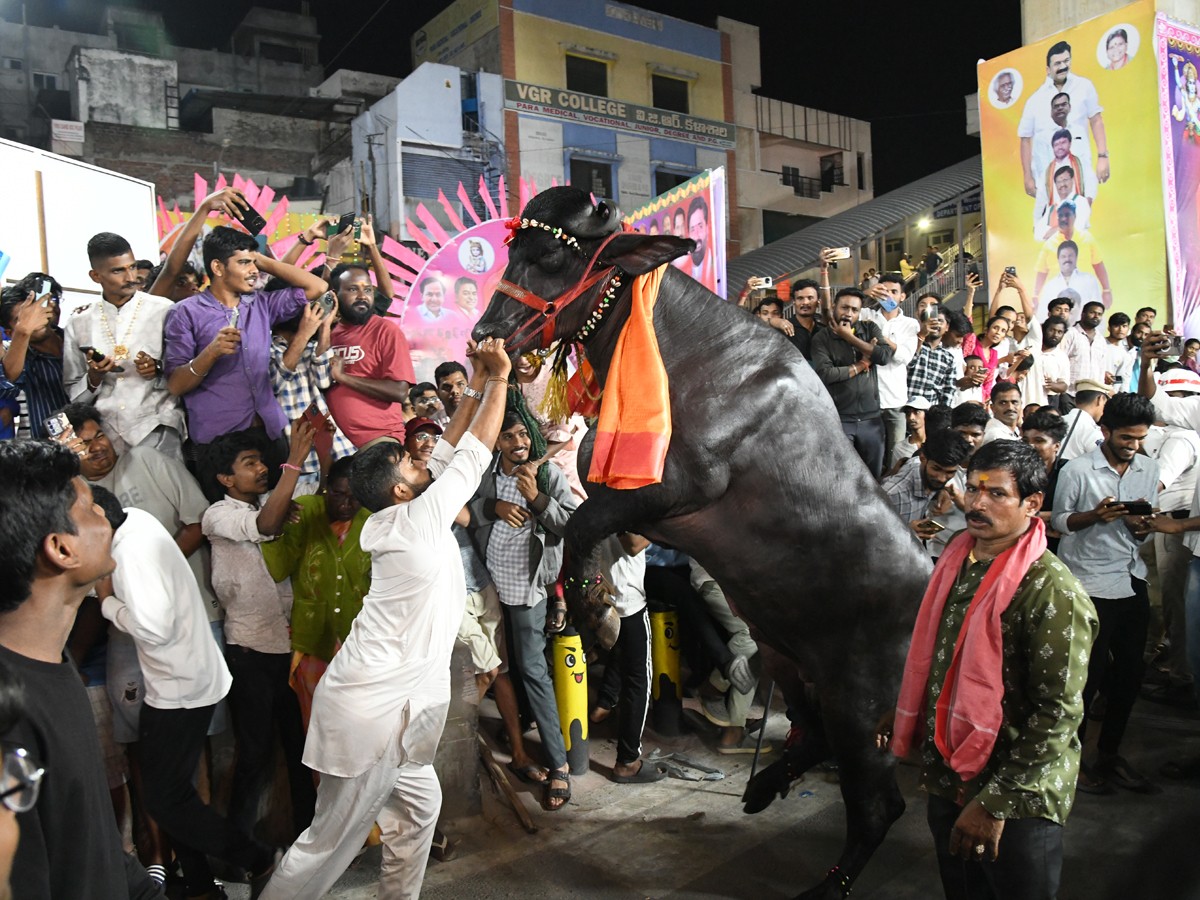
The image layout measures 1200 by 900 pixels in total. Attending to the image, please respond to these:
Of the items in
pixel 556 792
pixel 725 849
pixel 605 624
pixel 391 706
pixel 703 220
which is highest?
pixel 703 220

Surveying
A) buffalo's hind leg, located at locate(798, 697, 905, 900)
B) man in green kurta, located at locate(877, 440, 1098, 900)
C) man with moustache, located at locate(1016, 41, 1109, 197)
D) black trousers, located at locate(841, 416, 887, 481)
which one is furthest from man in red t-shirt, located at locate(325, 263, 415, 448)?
man with moustache, located at locate(1016, 41, 1109, 197)

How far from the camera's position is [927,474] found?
19.0 feet

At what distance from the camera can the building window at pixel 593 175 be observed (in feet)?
85.3

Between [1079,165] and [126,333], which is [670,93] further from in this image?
[126,333]

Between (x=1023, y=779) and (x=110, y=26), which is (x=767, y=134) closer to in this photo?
(x=110, y=26)

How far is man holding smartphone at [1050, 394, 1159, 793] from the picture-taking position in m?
5.41

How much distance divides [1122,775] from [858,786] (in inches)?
101

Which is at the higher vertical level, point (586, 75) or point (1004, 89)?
point (586, 75)

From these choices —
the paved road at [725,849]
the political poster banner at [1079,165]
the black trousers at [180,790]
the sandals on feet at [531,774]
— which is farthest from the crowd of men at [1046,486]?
the black trousers at [180,790]

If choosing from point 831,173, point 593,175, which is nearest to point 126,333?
point 593,175

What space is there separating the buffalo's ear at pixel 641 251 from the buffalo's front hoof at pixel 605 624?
52.3 inches

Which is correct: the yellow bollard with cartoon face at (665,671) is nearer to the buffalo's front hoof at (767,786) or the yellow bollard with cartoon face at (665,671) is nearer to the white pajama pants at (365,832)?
the buffalo's front hoof at (767,786)

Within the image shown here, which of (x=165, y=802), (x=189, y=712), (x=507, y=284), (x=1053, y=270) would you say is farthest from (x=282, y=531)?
(x=1053, y=270)

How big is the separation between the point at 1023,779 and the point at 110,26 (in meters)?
34.4
